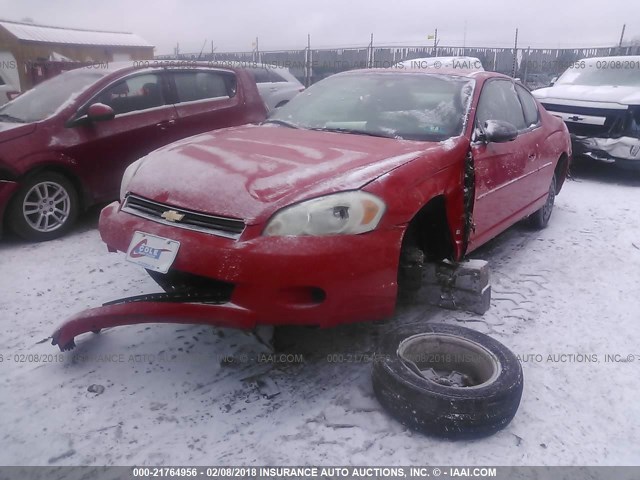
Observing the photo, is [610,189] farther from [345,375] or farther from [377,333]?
[345,375]

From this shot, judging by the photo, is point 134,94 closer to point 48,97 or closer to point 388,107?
point 48,97

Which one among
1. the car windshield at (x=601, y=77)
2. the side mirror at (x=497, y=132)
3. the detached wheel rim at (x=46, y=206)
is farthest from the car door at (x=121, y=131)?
the car windshield at (x=601, y=77)

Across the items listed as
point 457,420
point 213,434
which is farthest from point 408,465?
point 213,434

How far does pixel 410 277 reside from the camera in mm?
2832

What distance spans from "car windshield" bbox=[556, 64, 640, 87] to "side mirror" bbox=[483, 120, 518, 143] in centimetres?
562

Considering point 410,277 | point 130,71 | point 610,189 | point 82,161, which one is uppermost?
point 130,71

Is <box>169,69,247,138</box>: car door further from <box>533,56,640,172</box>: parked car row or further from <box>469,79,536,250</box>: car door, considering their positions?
<box>533,56,640,172</box>: parked car row

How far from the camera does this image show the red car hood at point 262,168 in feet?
7.45

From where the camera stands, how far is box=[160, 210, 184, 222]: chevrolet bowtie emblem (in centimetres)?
234

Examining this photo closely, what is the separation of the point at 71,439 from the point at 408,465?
4.48 feet

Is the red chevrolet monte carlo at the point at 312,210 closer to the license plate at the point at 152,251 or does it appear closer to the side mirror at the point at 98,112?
the license plate at the point at 152,251

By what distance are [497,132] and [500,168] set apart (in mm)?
371

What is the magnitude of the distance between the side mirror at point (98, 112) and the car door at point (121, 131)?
0.31ft

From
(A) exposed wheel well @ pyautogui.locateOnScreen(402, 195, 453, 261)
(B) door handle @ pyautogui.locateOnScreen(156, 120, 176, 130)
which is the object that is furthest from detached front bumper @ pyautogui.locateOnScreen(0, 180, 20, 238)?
(A) exposed wheel well @ pyautogui.locateOnScreen(402, 195, 453, 261)
